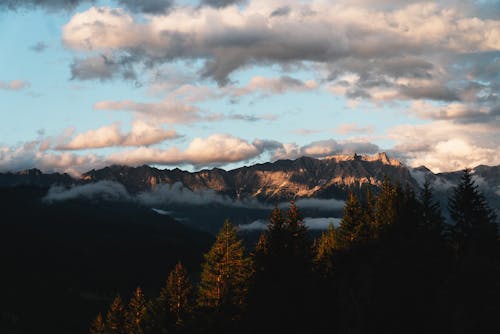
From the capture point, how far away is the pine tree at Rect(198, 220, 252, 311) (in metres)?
53.3

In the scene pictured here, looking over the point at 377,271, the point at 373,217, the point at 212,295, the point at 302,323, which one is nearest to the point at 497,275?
the point at 377,271

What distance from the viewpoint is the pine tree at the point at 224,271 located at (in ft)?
175

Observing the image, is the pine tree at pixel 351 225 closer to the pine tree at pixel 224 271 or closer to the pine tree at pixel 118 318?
the pine tree at pixel 224 271

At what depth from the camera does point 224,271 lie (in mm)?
53594

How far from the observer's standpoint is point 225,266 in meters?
53.8

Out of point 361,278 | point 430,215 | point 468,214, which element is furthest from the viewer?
point 430,215

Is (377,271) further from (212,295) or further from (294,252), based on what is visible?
(212,295)

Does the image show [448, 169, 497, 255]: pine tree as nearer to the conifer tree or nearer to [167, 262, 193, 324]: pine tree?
the conifer tree

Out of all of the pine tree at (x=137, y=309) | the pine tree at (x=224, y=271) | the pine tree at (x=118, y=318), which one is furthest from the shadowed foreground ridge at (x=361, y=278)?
the pine tree at (x=118, y=318)

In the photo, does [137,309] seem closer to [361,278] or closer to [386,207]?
[386,207]

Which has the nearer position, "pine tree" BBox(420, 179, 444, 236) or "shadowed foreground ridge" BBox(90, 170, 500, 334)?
"shadowed foreground ridge" BBox(90, 170, 500, 334)

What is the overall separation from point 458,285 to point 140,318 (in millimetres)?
50255

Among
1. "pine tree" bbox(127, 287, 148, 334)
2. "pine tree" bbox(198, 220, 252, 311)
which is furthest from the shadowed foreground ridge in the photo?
"pine tree" bbox(127, 287, 148, 334)

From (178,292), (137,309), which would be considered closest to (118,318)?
(137,309)
